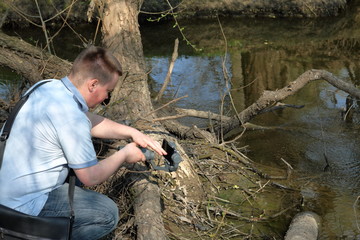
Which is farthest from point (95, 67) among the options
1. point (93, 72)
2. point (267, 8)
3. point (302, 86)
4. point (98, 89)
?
point (267, 8)

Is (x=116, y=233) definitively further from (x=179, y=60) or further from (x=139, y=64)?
(x=179, y=60)

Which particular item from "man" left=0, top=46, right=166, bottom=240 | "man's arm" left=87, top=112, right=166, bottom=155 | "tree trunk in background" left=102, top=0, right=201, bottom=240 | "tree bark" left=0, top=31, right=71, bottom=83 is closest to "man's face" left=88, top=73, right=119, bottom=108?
"man" left=0, top=46, right=166, bottom=240

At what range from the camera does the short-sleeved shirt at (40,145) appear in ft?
8.92

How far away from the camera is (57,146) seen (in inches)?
110

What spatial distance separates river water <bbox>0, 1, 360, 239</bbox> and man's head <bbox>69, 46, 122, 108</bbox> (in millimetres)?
2350

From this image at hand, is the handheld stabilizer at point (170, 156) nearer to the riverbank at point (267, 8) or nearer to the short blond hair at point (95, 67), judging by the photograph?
the short blond hair at point (95, 67)

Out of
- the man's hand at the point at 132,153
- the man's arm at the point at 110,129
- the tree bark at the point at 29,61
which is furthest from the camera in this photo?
the tree bark at the point at 29,61

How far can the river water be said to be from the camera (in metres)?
5.43

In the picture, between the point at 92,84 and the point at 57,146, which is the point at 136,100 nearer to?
the point at 92,84

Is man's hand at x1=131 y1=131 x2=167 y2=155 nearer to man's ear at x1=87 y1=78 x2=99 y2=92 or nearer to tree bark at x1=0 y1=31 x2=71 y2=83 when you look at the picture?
man's ear at x1=87 y1=78 x2=99 y2=92

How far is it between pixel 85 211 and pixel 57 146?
1.61 feet

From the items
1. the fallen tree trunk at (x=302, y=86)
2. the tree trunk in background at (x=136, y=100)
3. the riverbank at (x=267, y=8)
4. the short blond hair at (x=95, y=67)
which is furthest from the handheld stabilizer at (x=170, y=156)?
the riverbank at (x=267, y=8)

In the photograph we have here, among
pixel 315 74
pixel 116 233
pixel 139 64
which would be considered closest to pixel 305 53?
pixel 315 74

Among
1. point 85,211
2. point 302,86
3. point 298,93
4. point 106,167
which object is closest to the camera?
point 106,167
